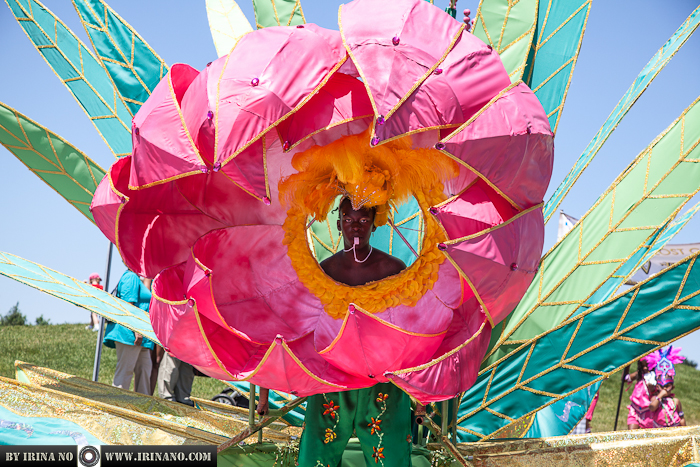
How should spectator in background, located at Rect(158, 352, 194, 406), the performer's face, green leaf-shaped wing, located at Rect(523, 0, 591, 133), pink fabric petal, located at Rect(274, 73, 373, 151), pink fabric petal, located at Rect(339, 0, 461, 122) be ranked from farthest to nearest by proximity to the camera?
spectator in background, located at Rect(158, 352, 194, 406) < green leaf-shaped wing, located at Rect(523, 0, 591, 133) < the performer's face < pink fabric petal, located at Rect(274, 73, 373, 151) < pink fabric petal, located at Rect(339, 0, 461, 122)

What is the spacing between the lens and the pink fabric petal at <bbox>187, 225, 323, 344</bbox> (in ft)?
8.16

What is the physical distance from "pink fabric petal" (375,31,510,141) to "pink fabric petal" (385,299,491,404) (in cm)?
67

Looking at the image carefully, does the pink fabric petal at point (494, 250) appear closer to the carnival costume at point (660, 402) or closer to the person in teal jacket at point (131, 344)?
the person in teal jacket at point (131, 344)

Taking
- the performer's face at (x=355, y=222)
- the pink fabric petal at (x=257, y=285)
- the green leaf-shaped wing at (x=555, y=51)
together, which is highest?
the green leaf-shaped wing at (x=555, y=51)

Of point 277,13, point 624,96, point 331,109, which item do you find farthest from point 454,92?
point 277,13

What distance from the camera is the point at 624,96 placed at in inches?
111

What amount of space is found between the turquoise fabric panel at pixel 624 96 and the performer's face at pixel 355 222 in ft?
2.84

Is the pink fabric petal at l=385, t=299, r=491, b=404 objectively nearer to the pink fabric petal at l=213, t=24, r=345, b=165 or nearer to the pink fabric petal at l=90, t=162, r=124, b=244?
the pink fabric petal at l=213, t=24, r=345, b=165

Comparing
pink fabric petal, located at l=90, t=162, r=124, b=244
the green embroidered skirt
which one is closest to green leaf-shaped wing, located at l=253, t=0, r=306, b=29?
pink fabric petal, located at l=90, t=162, r=124, b=244

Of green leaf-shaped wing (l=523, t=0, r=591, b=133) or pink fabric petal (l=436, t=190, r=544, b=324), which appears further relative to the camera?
green leaf-shaped wing (l=523, t=0, r=591, b=133)

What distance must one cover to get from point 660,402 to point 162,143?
22.1ft

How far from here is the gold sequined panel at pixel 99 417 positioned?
7.67 ft

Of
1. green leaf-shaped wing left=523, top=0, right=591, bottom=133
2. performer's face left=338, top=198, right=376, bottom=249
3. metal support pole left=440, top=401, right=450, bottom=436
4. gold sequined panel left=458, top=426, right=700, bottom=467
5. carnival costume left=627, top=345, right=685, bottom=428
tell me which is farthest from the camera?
carnival costume left=627, top=345, right=685, bottom=428

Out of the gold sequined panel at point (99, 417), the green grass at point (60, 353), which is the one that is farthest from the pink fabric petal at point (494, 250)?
the green grass at point (60, 353)
